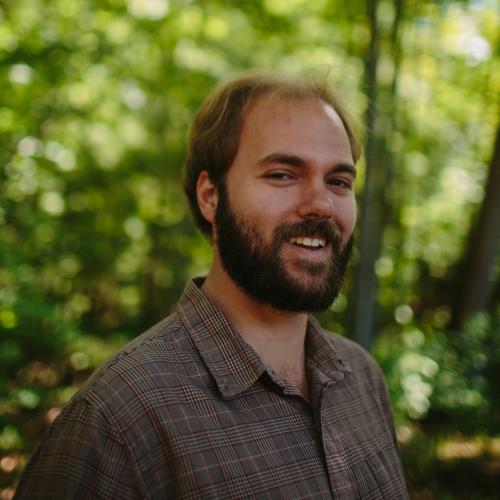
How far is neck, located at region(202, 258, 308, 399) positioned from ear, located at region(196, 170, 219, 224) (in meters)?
0.21

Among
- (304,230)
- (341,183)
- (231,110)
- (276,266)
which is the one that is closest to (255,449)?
(276,266)

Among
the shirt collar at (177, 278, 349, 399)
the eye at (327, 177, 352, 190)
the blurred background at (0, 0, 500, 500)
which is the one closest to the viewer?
the shirt collar at (177, 278, 349, 399)

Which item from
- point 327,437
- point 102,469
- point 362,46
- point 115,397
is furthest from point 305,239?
point 362,46

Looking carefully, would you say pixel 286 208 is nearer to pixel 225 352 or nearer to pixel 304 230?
pixel 304 230

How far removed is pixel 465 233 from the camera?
22.7ft

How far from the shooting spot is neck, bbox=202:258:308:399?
70.5 inches

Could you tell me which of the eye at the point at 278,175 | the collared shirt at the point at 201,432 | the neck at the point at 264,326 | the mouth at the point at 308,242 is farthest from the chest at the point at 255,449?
the eye at the point at 278,175

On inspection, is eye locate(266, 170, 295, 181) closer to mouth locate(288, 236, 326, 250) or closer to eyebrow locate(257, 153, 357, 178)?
eyebrow locate(257, 153, 357, 178)

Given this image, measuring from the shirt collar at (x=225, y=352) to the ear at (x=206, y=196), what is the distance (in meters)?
0.27

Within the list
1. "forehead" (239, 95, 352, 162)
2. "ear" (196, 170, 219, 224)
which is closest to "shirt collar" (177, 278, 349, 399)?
"ear" (196, 170, 219, 224)

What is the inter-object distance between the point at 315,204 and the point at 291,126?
0.91ft

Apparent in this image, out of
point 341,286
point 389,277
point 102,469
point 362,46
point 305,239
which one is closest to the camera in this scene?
point 102,469

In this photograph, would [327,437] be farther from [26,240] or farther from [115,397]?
[26,240]

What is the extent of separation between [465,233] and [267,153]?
5.76 m
